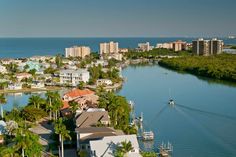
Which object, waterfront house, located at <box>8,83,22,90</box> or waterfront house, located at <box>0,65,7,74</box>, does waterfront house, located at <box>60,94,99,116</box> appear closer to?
waterfront house, located at <box>8,83,22,90</box>

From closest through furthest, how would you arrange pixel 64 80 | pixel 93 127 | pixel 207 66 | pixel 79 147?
pixel 79 147, pixel 93 127, pixel 64 80, pixel 207 66

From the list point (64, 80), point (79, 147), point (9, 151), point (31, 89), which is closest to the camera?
point (9, 151)

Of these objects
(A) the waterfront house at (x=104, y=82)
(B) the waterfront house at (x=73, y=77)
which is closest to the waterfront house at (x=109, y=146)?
(A) the waterfront house at (x=104, y=82)

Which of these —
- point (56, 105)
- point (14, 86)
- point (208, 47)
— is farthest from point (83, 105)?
point (208, 47)

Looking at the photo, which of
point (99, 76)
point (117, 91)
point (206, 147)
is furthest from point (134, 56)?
point (206, 147)

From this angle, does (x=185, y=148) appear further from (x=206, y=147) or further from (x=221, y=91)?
(x=221, y=91)

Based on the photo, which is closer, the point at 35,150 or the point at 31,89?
the point at 35,150

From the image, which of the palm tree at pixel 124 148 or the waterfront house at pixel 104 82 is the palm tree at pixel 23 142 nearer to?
the palm tree at pixel 124 148
